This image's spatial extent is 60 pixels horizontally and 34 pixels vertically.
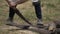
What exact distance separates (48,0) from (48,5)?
0.42 m

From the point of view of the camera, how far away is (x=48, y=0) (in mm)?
8945

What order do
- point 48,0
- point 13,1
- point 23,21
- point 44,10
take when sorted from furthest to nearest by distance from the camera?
1. point 48,0
2. point 44,10
3. point 23,21
4. point 13,1

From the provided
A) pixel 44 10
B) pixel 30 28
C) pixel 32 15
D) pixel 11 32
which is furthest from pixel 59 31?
pixel 44 10

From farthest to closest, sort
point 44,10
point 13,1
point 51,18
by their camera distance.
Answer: point 44,10 < point 51,18 < point 13,1

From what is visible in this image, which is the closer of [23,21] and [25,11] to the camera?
[23,21]

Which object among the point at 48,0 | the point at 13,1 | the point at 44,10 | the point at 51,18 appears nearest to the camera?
the point at 13,1

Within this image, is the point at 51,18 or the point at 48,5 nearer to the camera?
the point at 51,18

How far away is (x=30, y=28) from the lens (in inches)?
245

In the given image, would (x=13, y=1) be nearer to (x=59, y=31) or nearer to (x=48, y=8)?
(x=59, y=31)

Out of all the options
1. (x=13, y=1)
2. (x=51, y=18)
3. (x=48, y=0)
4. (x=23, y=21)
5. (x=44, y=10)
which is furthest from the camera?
(x=48, y=0)

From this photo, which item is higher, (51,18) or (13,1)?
(13,1)

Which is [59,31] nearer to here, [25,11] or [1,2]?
[25,11]

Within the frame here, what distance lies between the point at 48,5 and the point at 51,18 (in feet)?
3.61

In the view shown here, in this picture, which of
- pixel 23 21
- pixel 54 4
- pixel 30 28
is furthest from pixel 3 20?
pixel 54 4
